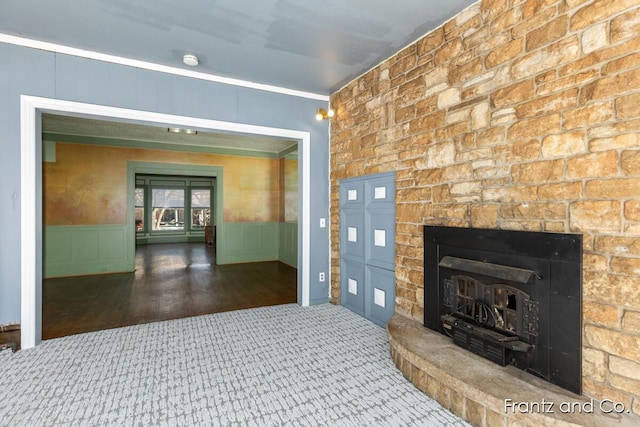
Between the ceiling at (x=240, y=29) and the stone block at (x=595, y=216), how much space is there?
1.68m

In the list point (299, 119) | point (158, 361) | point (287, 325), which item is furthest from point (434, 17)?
point (158, 361)

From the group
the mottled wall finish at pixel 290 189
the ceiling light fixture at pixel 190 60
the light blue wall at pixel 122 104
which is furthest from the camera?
the mottled wall finish at pixel 290 189

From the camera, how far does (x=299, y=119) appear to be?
13.0 ft

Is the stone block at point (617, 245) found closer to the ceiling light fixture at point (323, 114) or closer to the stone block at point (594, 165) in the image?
the stone block at point (594, 165)

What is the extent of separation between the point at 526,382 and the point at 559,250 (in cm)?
77

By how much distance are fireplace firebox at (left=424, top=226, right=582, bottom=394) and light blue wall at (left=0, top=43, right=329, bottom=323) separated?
2004 mm

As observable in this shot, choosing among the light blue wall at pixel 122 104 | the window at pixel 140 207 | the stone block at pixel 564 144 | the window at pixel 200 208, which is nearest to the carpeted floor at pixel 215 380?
the light blue wall at pixel 122 104

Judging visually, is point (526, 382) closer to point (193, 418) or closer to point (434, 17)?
point (193, 418)

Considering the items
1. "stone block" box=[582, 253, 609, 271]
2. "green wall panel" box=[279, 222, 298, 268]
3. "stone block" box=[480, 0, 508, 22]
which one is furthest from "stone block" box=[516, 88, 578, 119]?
"green wall panel" box=[279, 222, 298, 268]

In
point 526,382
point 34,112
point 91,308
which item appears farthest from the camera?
point 91,308

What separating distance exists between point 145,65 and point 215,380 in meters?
3.10

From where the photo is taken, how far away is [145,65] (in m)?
3.18

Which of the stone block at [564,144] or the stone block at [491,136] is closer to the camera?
the stone block at [564,144]

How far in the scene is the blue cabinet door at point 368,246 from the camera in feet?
10.3
